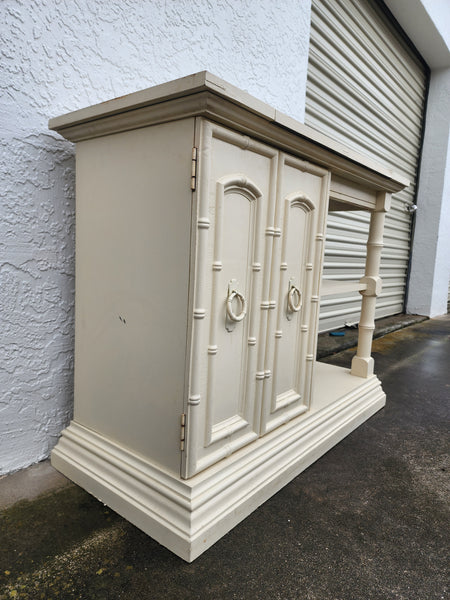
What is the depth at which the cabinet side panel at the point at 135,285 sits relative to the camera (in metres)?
1.22

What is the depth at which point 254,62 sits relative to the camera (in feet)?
8.48

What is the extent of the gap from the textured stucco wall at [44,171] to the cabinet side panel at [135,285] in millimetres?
128

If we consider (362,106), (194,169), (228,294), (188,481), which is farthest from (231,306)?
(362,106)

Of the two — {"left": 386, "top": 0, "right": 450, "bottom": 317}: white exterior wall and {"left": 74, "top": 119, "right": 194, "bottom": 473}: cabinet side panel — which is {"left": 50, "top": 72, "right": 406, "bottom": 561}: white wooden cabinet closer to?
{"left": 74, "top": 119, "right": 194, "bottom": 473}: cabinet side panel

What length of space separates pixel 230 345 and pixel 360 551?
0.74 m

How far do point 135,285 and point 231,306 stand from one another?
326 millimetres

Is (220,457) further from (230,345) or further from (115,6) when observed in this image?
(115,6)

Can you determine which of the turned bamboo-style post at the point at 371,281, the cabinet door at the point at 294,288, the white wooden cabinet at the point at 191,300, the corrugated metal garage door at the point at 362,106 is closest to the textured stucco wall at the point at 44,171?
the white wooden cabinet at the point at 191,300

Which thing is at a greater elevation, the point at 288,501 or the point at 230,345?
the point at 230,345

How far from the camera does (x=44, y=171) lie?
60.9 inches

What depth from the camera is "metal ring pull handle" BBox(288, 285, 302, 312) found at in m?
1.61

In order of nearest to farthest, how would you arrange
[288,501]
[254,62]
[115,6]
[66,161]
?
[288,501] → [66,161] → [115,6] → [254,62]

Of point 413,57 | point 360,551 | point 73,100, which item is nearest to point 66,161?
point 73,100

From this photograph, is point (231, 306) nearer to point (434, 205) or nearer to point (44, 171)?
point (44, 171)
